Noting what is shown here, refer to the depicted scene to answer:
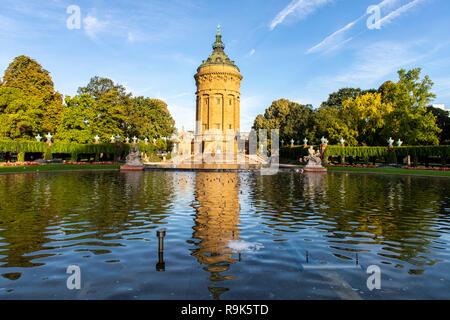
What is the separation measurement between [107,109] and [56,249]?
5048 cm

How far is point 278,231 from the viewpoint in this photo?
9.13 m

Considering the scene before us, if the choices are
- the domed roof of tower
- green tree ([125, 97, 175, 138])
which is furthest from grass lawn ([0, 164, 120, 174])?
the domed roof of tower

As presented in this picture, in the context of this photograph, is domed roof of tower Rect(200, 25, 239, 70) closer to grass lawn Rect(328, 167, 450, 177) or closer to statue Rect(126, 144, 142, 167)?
grass lawn Rect(328, 167, 450, 177)

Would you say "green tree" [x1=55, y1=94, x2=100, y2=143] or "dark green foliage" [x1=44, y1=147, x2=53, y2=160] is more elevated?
"green tree" [x1=55, y1=94, x2=100, y2=143]

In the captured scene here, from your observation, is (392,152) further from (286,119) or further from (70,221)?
(70,221)

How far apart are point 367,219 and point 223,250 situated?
608 centimetres

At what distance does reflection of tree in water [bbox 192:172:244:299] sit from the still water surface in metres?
0.03

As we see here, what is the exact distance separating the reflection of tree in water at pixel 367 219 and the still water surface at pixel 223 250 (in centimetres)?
4

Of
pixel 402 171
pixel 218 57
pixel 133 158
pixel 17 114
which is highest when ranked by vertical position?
pixel 218 57

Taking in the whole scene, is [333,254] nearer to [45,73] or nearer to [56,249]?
[56,249]

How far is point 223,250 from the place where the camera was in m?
7.35

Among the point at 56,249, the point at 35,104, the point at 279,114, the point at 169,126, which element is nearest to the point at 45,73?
the point at 35,104

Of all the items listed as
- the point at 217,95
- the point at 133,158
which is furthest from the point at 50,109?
the point at 217,95

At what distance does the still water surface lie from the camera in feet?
17.4
